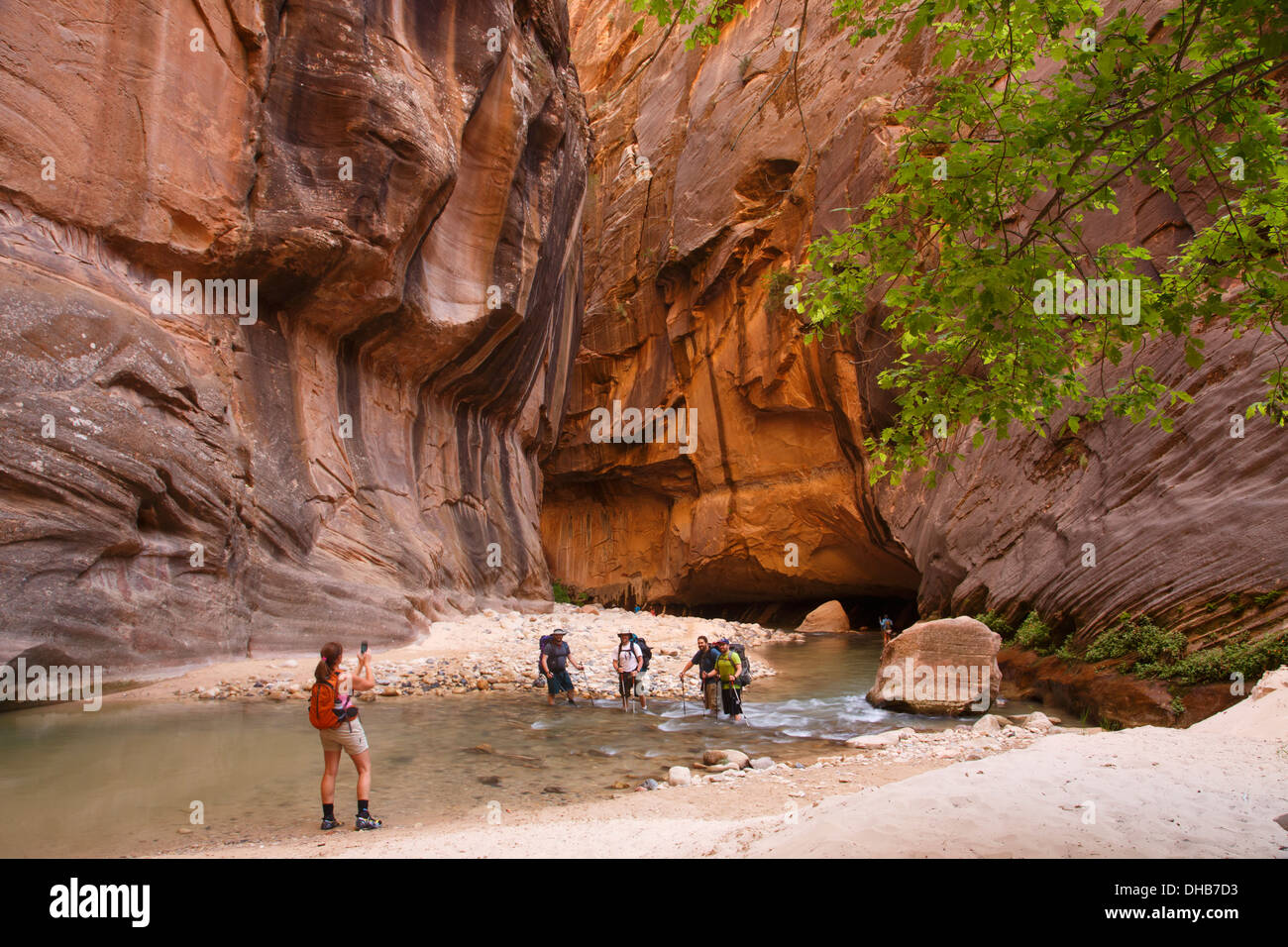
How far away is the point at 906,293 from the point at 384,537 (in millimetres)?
15348

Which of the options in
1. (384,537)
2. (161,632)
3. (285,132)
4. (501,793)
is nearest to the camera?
(501,793)

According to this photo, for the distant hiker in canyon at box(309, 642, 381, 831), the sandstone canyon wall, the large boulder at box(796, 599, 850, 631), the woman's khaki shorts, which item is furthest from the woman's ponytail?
the large boulder at box(796, 599, 850, 631)

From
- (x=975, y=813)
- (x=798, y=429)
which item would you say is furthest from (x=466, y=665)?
(x=798, y=429)

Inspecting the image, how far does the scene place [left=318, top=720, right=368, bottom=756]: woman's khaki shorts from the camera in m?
6.48

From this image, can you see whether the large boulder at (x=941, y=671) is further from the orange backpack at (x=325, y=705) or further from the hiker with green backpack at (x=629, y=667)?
the orange backpack at (x=325, y=705)

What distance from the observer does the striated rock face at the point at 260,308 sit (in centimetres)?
1159

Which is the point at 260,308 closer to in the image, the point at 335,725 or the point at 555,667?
the point at 555,667

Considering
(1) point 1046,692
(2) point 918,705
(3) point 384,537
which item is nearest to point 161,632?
(3) point 384,537

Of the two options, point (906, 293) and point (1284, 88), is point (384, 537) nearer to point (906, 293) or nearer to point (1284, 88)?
point (906, 293)

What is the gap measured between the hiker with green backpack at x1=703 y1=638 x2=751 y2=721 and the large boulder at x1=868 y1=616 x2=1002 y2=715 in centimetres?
263

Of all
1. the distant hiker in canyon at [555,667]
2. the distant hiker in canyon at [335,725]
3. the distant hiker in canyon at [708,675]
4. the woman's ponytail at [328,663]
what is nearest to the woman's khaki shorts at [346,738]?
the distant hiker in canyon at [335,725]

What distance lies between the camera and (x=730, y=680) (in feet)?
40.4

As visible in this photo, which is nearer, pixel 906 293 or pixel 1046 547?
pixel 906 293

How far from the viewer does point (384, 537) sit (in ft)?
59.5
